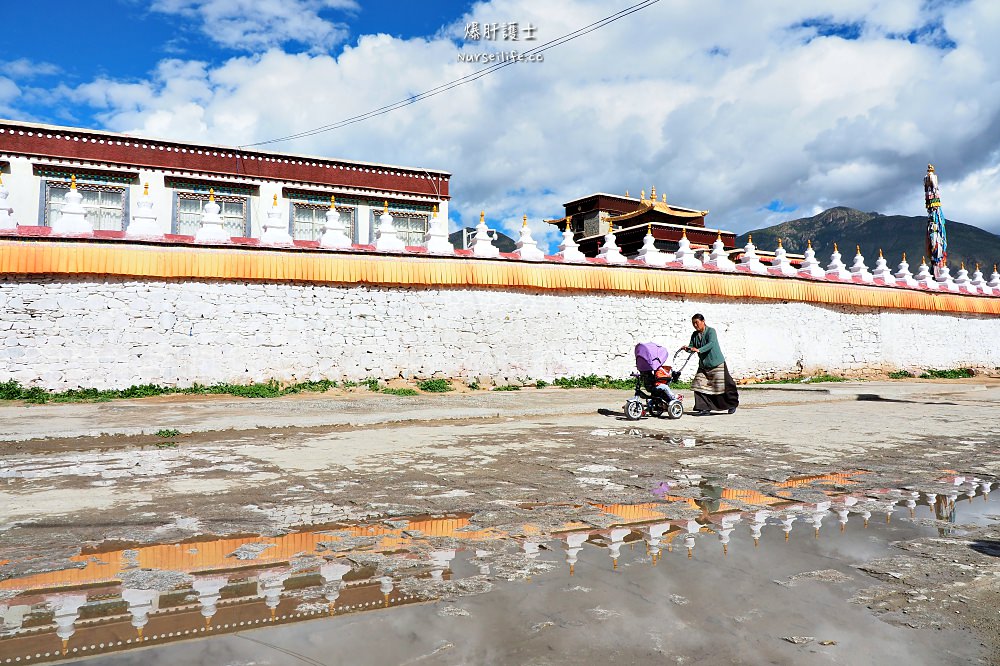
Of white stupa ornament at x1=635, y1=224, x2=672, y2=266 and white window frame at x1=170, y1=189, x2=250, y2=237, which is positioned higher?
white window frame at x1=170, y1=189, x2=250, y2=237

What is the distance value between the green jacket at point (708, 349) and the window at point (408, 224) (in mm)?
13136

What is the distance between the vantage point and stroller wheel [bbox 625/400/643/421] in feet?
31.3

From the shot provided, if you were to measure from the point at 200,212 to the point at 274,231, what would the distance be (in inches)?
277

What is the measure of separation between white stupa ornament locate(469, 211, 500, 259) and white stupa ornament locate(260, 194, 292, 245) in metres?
4.47

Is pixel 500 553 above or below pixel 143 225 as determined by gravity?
below

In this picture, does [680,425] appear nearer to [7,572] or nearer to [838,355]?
[7,572]

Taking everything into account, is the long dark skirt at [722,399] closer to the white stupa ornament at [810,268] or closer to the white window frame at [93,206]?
the white stupa ornament at [810,268]

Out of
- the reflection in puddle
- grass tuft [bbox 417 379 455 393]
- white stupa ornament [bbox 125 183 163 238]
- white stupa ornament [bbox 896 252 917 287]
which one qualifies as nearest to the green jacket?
the reflection in puddle

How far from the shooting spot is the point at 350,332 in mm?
14305

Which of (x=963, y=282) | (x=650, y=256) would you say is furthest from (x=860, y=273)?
(x=650, y=256)

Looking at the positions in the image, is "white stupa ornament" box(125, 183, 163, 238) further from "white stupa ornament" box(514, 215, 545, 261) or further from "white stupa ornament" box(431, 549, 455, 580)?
"white stupa ornament" box(431, 549, 455, 580)

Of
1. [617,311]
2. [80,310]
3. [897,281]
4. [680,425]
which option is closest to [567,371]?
[617,311]

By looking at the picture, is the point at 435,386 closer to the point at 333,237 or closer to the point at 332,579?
the point at 333,237

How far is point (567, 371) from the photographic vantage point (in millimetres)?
16375
